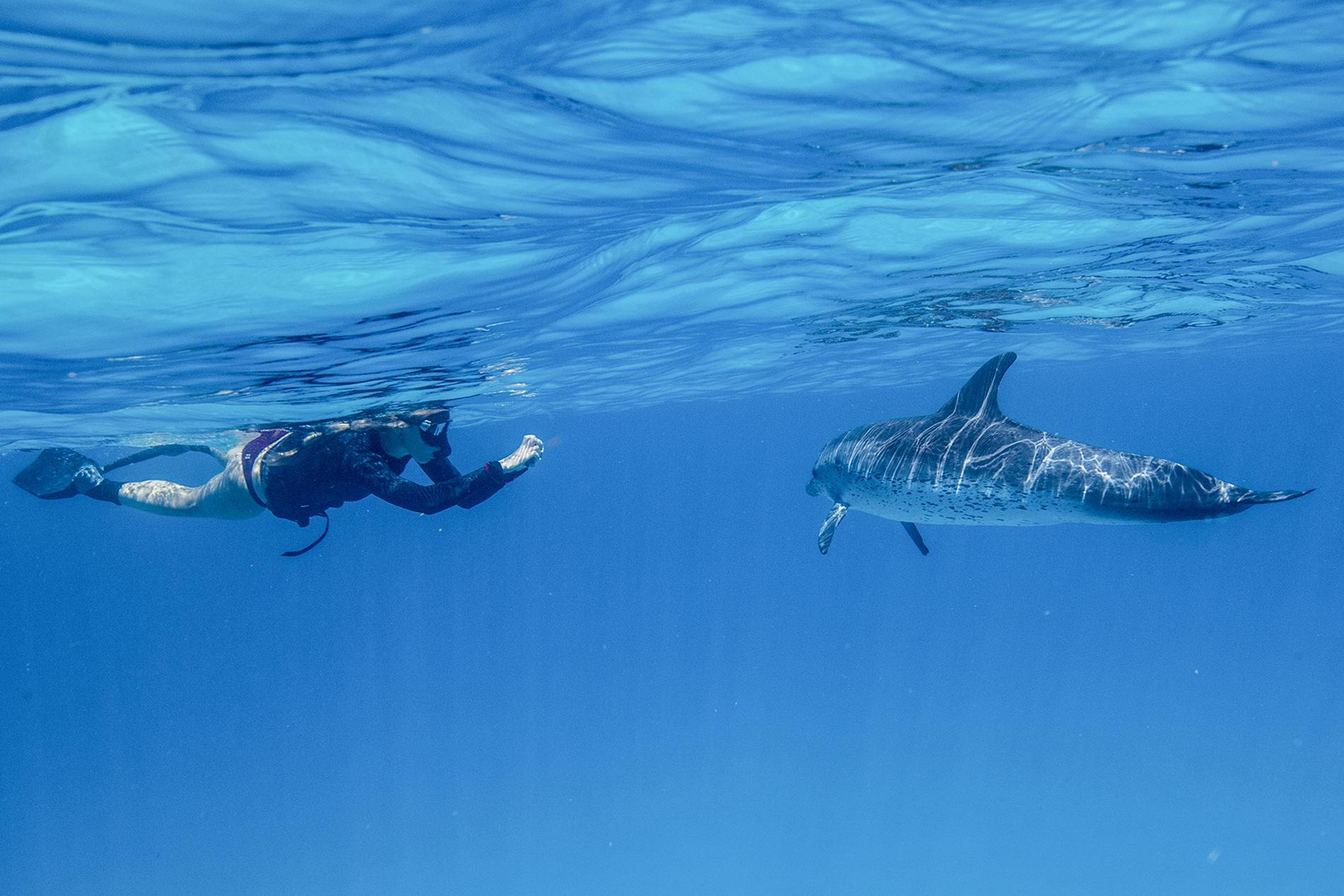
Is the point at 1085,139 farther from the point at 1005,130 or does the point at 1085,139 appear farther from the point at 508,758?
the point at 508,758

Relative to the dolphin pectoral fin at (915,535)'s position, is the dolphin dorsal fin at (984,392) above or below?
above

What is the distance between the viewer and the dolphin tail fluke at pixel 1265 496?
4500mm

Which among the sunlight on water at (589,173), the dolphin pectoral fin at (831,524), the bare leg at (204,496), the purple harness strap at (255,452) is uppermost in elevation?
the sunlight on water at (589,173)

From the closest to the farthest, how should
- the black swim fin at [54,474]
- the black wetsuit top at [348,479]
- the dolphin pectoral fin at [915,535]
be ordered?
1. the black wetsuit top at [348,479]
2. the dolphin pectoral fin at [915,535]
3. the black swim fin at [54,474]

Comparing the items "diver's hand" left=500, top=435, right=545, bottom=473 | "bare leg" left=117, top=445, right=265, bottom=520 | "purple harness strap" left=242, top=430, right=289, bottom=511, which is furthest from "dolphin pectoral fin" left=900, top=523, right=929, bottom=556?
"bare leg" left=117, top=445, right=265, bottom=520

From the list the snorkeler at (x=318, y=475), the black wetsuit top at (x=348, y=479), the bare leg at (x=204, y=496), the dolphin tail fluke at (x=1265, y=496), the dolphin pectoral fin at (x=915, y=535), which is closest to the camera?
the dolphin tail fluke at (x=1265, y=496)

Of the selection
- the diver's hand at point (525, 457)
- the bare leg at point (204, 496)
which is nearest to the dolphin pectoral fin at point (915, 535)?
the diver's hand at point (525, 457)

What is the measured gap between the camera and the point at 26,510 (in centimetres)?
7000

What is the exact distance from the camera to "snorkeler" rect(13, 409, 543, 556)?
28.8 ft

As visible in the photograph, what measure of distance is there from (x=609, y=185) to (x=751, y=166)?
1.41 metres

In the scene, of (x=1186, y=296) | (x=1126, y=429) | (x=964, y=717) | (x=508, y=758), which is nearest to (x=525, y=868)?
(x=508, y=758)

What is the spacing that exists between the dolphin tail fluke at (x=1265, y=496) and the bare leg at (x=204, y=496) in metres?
11.4

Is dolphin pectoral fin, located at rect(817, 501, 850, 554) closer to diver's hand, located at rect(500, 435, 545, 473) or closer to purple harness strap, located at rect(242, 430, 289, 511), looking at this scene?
diver's hand, located at rect(500, 435, 545, 473)

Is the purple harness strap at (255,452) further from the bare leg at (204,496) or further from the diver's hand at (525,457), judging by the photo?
the diver's hand at (525,457)
